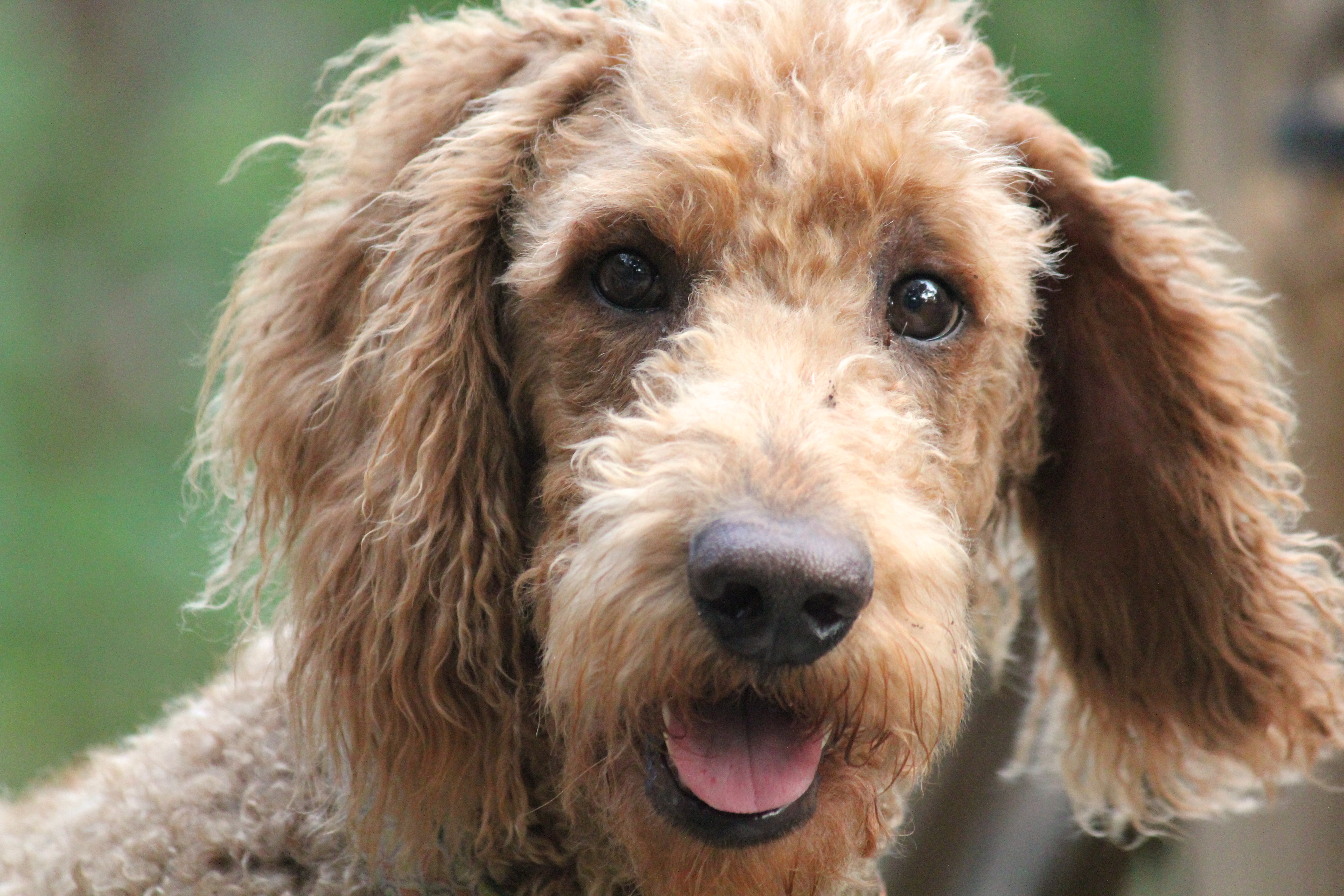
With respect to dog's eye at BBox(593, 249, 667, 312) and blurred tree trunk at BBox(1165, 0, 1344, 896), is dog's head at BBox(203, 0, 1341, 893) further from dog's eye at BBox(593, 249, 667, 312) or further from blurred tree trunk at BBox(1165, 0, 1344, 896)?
blurred tree trunk at BBox(1165, 0, 1344, 896)

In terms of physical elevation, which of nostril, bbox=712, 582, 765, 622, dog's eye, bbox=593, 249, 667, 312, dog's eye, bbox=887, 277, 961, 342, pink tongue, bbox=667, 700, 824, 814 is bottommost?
pink tongue, bbox=667, 700, 824, 814

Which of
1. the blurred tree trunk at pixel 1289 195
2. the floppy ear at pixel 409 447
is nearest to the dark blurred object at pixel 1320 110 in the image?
the blurred tree trunk at pixel 1289 195

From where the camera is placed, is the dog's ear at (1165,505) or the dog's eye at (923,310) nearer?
the dog's eye at (923,310)

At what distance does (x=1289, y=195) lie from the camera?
4.09m

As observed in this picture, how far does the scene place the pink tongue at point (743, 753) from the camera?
2.20 meters

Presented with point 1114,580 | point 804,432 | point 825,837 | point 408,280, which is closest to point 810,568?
point 804,432

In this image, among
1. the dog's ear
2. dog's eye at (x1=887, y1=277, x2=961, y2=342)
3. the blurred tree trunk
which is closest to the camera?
dog's eye at (x1=887, y1=277, x2=961, y2=342)

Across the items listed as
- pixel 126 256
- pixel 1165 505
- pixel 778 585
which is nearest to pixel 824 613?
pixel 778 585

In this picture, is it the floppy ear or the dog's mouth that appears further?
the floppy ear

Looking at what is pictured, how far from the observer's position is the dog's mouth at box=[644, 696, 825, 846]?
2195mm

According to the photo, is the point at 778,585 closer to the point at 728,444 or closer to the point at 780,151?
the point at 728,444

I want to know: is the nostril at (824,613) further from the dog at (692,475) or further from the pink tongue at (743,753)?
the pink tongue at (743,753)

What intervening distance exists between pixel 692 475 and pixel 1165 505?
4.13 feet

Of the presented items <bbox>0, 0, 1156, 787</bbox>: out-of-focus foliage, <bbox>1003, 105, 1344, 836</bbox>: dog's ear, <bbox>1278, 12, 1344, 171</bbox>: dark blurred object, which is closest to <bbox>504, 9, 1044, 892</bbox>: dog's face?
<bbox>1003, 105, 1344, 836</bbox>: dog's ear
